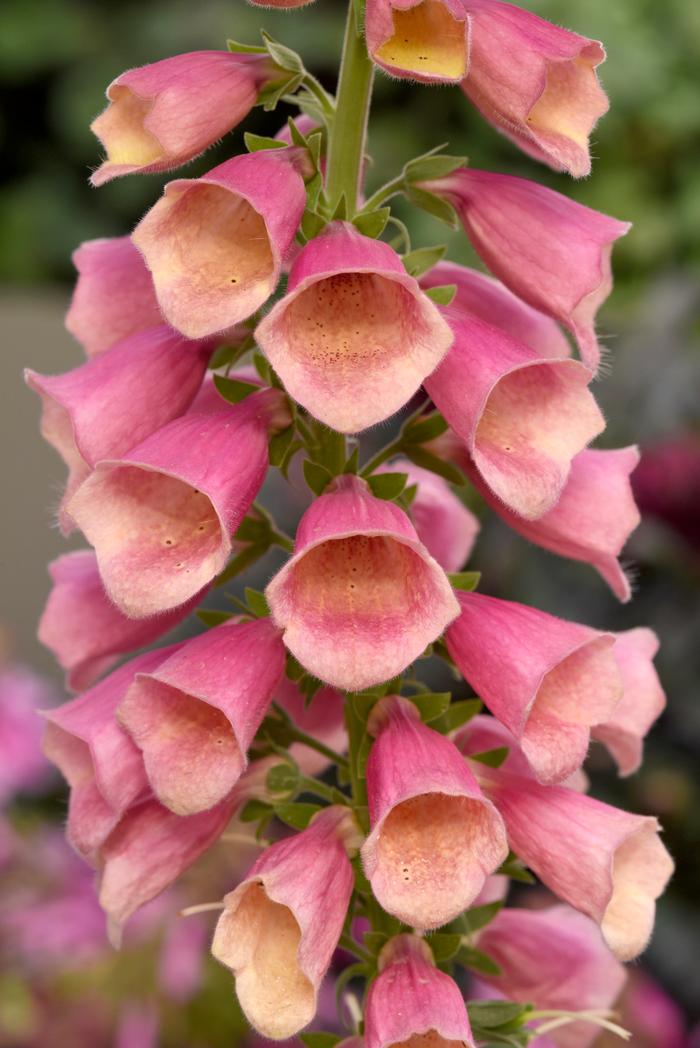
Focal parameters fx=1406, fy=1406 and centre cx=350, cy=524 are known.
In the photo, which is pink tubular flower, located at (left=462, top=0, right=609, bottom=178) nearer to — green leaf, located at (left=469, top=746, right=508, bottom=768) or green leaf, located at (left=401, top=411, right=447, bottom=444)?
green leaf, located at (left=401, top=411, right=447, bottom=444)

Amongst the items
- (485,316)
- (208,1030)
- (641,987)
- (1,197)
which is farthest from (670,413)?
(1,197)

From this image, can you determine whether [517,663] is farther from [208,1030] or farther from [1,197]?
[1,197]

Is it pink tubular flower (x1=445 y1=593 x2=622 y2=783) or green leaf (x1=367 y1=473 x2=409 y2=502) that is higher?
green leaf (x1=367 y1=473 x2=409 y2=502)

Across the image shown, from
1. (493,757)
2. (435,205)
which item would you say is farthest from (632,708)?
(435,205)

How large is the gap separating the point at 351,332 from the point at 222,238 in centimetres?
8

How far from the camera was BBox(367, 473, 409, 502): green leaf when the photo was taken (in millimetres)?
687

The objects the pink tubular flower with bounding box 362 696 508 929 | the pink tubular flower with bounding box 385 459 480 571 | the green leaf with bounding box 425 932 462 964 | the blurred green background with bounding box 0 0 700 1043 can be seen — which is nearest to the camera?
the pink tubular flower with bounding box 362 696 508 929

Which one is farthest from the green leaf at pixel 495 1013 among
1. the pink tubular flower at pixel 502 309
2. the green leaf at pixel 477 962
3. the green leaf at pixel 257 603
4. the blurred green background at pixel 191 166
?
the blurred green background at pixel 191 166

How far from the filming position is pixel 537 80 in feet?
2.10

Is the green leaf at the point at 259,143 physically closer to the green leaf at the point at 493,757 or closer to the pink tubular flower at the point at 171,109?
the pink tubular flower at the point at 171,109

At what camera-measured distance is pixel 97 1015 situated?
1453 mm

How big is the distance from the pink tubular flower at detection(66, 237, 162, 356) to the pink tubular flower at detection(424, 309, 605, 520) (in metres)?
0.17

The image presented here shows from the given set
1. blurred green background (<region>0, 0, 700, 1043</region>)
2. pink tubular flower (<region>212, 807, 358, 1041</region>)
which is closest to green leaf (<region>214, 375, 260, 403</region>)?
pink tubular flower (<region>212, 807, 358, 1041</region>)

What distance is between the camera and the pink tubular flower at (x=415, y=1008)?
62 centimetres
